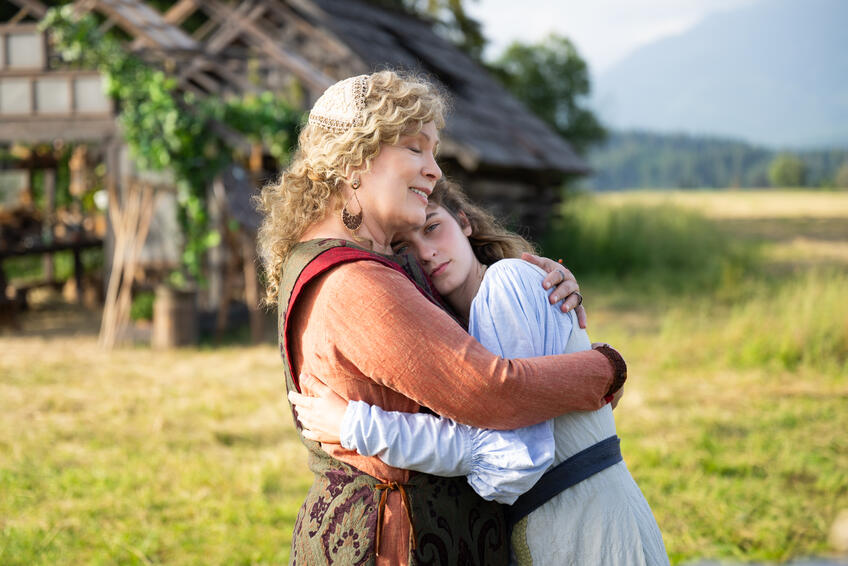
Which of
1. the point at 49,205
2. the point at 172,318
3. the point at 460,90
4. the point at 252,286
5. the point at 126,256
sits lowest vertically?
the point at 172,318

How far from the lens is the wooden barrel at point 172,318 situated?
9.21m

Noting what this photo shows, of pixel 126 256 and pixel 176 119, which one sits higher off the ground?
pixel 176 119

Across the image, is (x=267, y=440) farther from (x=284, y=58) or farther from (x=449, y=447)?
(x=284, y=58)

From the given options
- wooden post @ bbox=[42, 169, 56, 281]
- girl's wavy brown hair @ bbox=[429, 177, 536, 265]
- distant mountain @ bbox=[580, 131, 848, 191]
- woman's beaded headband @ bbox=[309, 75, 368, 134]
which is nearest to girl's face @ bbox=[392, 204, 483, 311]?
girl's wavy brown hair @ bbox=[429, 177, 536, 265]

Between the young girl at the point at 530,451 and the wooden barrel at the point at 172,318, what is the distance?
7.80m

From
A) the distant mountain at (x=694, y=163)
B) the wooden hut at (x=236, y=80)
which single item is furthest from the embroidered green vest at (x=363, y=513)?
the distant mountain at (x=694, y=163)

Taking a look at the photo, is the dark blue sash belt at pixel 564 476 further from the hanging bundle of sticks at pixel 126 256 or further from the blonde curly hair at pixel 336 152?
the hanging bundle of sticks at pixel 126 256

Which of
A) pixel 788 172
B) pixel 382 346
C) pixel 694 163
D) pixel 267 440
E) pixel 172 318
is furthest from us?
pixel 694 163

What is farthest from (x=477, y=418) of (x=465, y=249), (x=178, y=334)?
(x=178, y=334)

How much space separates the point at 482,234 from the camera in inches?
89.7

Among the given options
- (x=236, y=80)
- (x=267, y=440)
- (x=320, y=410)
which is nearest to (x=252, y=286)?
(x=236, y=80)

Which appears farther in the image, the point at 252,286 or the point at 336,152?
the point at 252,286

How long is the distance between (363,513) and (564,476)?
48cm

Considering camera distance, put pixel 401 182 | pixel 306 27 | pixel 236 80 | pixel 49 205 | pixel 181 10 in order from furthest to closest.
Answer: pixel 49 205 → pixel 181 10 → pixel 306 27 → pixel 236 80 → pixel 401 182
